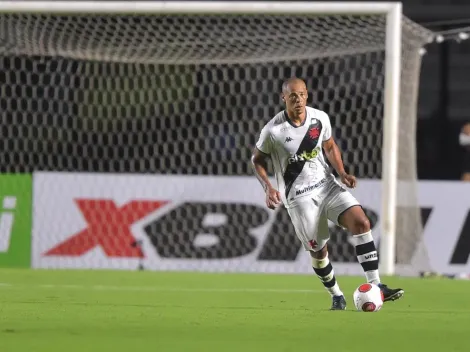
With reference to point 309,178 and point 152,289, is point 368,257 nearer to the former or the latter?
point 309,178

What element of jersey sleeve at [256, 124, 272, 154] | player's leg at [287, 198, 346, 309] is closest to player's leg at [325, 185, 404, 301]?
player's leg at [287, 198, 346, 309]

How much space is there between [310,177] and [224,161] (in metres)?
5.70

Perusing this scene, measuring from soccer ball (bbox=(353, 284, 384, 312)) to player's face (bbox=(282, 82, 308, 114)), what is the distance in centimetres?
125

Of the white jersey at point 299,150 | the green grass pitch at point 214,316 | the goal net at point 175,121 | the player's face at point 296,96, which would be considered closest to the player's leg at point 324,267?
the green grass pitch at point 214,316

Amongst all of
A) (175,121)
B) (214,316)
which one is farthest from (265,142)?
(175,121)

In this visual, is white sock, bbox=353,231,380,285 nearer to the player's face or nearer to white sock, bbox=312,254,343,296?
white sock, bbox=312,254,343,296

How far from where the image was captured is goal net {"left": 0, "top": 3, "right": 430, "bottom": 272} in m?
12.2

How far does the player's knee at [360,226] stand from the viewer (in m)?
7.56

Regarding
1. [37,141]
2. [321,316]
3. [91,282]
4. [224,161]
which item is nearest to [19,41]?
[37,141]

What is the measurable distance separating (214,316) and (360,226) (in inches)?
50.0

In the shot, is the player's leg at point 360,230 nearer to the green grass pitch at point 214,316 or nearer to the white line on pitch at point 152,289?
the green grass pitch at point 214,316

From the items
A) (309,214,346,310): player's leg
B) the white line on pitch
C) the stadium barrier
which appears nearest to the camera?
(309,214,346,310): player's leg

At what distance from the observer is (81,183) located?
12383 millimetres

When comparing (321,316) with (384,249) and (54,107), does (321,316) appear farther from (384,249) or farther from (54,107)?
(54,107)
